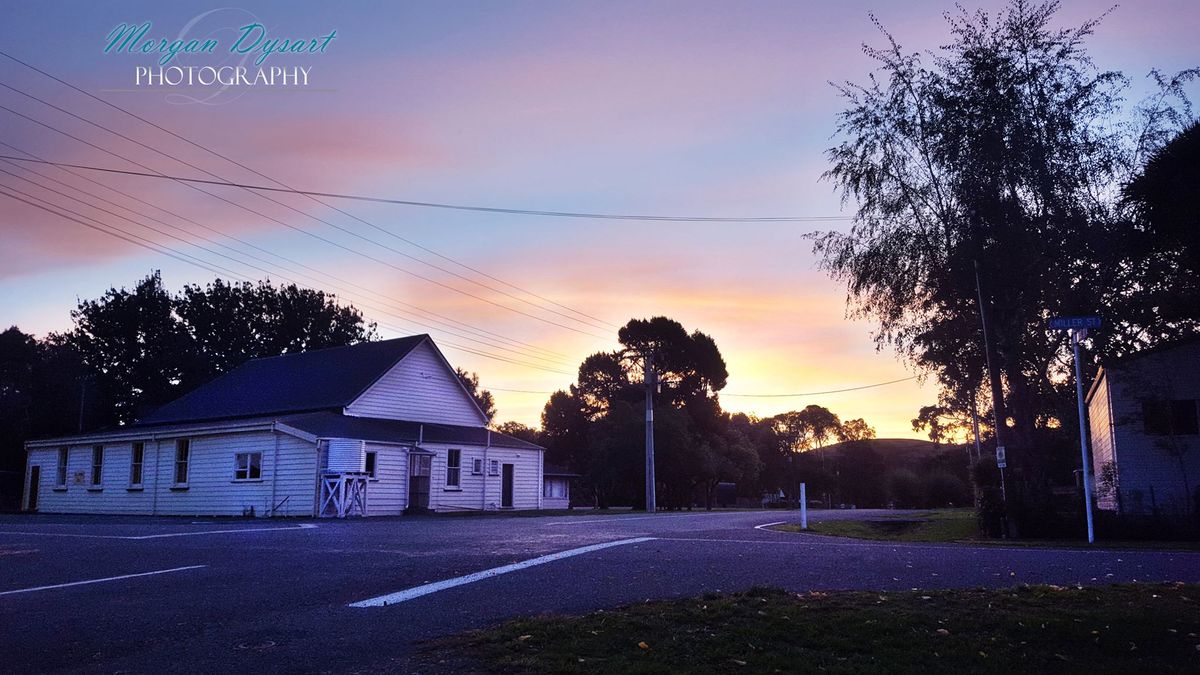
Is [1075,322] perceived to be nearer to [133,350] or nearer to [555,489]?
[555,489]

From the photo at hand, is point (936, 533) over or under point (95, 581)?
under

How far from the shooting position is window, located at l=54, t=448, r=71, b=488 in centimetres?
3588

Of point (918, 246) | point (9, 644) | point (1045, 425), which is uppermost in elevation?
point (918, 246)

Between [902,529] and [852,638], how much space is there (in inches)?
665

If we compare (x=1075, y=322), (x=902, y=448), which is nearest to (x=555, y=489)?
(x=1075, y=322)

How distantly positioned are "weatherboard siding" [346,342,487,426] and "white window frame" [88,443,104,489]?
11603 mm

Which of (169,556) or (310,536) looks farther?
(310,536)

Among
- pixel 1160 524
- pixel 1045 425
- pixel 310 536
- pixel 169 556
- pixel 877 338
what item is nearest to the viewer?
pixel 169 556

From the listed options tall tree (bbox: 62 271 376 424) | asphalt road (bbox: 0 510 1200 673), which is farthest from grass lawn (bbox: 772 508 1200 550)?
tall tree (bbox: 62 271 376 424)

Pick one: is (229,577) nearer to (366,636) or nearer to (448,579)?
(448,579)

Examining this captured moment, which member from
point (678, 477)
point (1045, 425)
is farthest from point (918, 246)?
point (678, 477)

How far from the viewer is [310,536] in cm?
1420

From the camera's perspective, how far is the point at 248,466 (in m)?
28.8

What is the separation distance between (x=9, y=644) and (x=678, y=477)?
4678 centimetres
